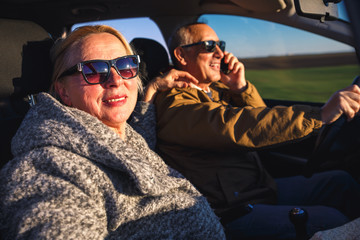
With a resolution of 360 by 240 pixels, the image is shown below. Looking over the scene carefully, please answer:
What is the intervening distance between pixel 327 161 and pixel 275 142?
1179mm

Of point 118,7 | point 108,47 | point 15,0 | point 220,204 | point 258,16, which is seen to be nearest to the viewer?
point 108,47

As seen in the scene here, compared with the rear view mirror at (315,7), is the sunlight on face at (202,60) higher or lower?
lower

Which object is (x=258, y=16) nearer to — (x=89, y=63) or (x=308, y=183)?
(x=308, y=183)

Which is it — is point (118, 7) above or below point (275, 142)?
above

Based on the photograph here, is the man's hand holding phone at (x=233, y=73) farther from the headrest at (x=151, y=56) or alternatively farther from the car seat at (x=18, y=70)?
the car seat at (x=18, y=70)

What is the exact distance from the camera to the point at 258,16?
9.45ft

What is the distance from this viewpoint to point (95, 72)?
1.50 metres

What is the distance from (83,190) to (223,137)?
34.0 inches

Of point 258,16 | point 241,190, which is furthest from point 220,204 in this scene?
point 258,16

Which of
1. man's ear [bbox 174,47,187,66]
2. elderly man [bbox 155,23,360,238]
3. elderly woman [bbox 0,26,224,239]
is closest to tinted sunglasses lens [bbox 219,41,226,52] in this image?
elderly man [bbox 155,23,360,238]

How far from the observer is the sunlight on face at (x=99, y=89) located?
152 cm

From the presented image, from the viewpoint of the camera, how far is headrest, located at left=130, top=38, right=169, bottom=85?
2.54 m

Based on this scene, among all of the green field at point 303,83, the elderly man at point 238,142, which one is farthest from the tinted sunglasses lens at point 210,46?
the green field at point 303,83

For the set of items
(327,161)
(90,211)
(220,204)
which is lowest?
(327,161)
